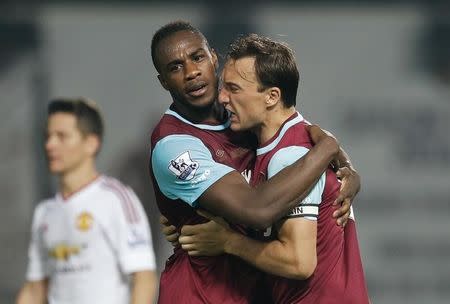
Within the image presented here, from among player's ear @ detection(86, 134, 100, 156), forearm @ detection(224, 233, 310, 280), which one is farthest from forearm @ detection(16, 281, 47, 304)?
forearm @ detection(224, 233, 310, 280)

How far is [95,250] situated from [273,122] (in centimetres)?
255

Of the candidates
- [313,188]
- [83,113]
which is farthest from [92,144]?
Answer: [313,188]

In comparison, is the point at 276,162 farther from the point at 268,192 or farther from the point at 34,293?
the point at 34,293

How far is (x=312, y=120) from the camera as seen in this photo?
1022 cm

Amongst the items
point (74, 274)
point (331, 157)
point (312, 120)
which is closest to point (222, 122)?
point (331, 157)

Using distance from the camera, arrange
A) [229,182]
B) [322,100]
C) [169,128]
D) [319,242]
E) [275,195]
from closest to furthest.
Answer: [275,195]
[229,182]
[319,242]
[169,128]
[322,100]

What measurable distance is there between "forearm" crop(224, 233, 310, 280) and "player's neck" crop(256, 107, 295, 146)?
419 millimetres

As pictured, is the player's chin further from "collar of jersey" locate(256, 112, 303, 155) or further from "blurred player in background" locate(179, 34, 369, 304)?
"collar of jersey" locate(256, 112, 303, 155)

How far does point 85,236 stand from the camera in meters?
7.49

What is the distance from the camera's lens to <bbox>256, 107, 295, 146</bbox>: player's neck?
519cm

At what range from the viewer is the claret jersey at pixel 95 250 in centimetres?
745

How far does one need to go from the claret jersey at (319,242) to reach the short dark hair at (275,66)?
12cm

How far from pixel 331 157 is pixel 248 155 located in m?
0.43

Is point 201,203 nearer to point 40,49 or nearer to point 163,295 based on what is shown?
point 163,295
